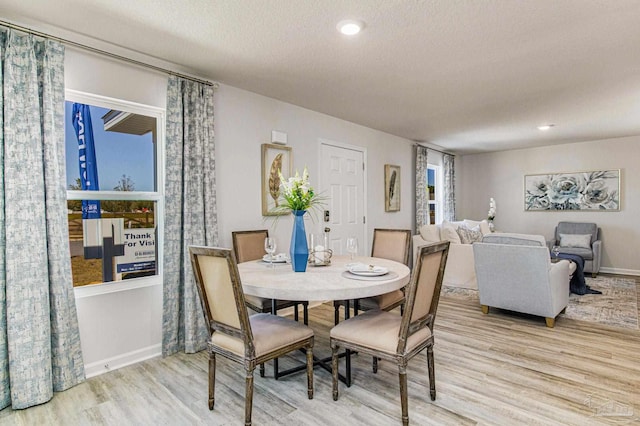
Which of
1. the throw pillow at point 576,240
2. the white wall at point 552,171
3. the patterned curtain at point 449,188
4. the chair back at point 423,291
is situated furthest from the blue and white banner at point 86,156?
the white wall at point 552,171

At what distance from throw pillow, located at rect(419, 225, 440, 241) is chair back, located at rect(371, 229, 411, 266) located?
2.37 meters

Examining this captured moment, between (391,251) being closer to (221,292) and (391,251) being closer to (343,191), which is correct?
(343,191)

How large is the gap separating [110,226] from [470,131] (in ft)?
16.4

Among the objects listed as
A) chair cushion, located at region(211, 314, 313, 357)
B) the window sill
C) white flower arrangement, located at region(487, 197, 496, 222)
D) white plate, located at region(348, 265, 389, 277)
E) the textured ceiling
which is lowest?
chair cushion, located at region(211, 314, 313, 357)

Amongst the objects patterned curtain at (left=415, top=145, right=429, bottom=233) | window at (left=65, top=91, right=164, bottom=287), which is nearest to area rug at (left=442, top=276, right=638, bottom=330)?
patterned curtain at (left=415, top=145, right=429, bottom=233)

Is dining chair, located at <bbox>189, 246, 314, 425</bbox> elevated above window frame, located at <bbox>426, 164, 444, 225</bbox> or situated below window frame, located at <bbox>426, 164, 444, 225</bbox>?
below

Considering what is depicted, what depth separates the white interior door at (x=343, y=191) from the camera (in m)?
4.50

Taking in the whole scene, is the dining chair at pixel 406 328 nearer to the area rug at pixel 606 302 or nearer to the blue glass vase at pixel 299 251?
the blue glass vase at pixel 299 251

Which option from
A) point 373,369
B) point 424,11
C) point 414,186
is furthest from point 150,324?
point 414,186

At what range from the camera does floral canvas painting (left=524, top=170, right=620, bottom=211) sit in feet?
20.2

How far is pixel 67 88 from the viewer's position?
2.46 m

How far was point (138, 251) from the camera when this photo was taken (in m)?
2.90

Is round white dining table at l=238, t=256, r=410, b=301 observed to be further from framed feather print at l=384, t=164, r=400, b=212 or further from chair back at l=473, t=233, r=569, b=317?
framed feather print at l=384, t=164, r=400, b=212

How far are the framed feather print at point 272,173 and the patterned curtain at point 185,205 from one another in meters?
0.71
